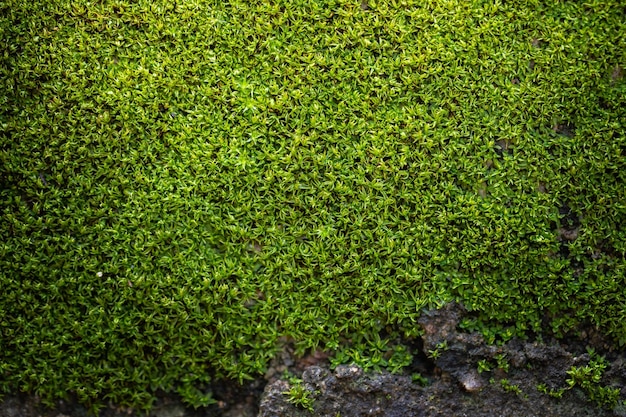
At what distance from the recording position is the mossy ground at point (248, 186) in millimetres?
2158

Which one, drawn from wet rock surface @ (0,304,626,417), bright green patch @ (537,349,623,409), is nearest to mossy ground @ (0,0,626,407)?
wet rock surface @ (0,304,626,417)

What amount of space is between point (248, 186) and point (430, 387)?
2.89 ft

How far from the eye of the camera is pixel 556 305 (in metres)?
2.23

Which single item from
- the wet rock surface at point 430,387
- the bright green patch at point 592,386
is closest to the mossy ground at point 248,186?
the wet rock surface at point 430,387

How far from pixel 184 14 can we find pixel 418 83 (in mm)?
793

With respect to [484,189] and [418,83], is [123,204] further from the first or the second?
[484,189]

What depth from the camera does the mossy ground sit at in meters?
2.16

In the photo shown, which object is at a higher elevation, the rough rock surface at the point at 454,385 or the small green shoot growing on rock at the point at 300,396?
the rough rock surface at the point at 454,385

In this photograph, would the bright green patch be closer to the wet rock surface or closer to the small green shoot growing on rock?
the wet rock surface

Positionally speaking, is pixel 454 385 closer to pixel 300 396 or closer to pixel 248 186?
pixel 300 396

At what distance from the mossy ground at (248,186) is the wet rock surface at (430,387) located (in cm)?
6

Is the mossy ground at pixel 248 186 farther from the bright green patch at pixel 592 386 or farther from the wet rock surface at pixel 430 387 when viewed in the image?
the bright green patch at pixel 592 386

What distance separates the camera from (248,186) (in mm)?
2164

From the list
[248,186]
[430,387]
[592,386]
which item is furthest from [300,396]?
[592,386]
